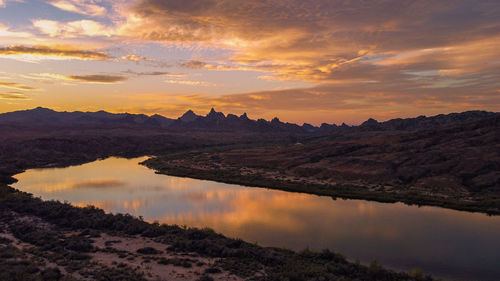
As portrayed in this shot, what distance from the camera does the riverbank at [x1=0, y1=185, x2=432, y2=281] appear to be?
20672 mm

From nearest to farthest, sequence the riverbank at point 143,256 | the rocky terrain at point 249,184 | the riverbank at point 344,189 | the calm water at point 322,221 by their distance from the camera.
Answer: the riverbank at point 143,256
the rocky terrain at point 249,184
the calm water at point 322,221
the riverbank at point 344,189

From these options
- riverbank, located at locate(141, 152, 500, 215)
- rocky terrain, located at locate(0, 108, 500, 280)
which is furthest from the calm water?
rocky terrain, located at locate(0, 108, 500, 280)

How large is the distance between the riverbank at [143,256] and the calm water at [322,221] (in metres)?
3.53

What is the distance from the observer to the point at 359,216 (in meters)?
37.8

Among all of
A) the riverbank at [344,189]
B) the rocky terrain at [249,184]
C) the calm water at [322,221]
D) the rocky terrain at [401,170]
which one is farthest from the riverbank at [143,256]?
the rocky terrain at [401,170]

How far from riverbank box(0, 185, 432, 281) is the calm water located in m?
3.53

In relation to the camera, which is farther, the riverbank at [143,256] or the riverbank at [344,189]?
the riverbank at [344,189]

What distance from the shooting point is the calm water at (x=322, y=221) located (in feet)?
84.0

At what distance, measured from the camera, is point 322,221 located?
3553 cm

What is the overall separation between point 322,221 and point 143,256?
63.3 ft

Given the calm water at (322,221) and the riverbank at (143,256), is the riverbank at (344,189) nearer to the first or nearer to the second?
the calm water at (322,221)

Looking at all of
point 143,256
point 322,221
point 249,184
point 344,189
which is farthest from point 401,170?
point 143,256

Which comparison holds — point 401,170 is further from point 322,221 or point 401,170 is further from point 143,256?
point 143,256

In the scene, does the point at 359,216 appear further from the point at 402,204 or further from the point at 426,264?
the point at 426,264
